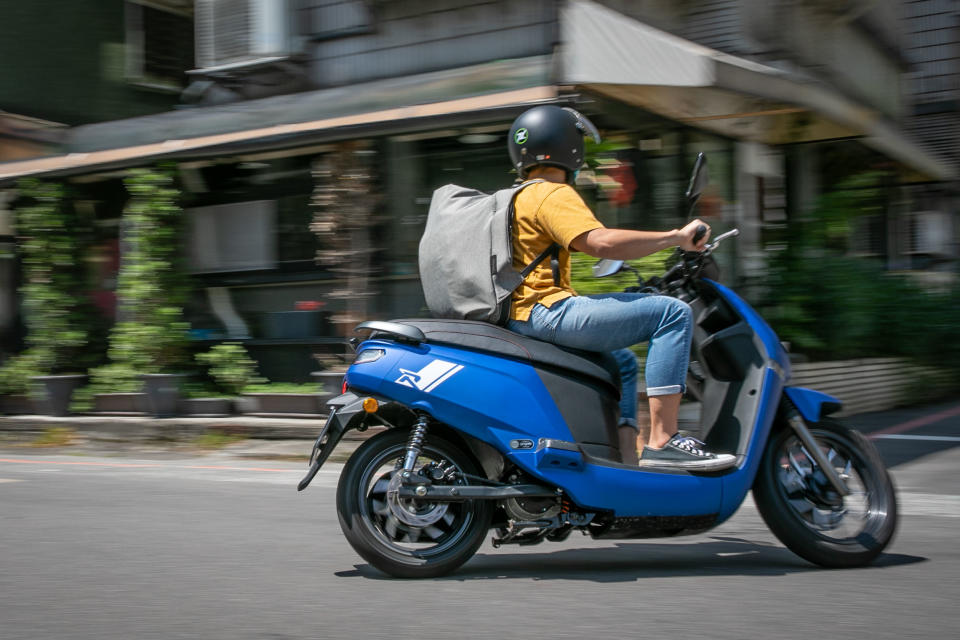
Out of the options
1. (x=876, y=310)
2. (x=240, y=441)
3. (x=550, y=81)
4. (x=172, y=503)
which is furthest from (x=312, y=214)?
(x=876, y=310)

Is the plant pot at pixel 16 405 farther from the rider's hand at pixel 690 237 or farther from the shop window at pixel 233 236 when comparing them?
the rider's hand at pixel 690 237

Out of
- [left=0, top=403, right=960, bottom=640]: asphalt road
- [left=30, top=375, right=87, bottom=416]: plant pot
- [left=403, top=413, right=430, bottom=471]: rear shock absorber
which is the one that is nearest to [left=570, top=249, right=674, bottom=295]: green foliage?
[left=0, top=403, right=960, bottom=640]: asphalt road

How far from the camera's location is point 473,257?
4.21m

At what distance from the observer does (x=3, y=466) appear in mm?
8781

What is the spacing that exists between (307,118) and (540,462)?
707 centimetres

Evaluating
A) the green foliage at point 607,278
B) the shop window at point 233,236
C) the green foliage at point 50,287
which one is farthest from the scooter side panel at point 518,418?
the green foliage at point 50,287

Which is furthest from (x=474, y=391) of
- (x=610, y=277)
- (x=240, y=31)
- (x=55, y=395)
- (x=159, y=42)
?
(x=159, y=42)

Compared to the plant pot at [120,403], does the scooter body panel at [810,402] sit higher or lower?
higher

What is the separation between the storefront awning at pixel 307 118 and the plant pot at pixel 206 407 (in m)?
2.59

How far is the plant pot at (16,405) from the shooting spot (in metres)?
11.5

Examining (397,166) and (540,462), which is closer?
Result: (540,462)

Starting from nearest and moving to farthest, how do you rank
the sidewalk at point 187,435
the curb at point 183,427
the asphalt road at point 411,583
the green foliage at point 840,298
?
1. the asphalt road at point 411,583
2. the sidewalk at point 187,435
3. the curb at point 183,427
4. the green foliage at point 840,298

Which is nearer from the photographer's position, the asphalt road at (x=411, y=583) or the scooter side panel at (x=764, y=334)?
the asphalt road at (x=411, y=583)

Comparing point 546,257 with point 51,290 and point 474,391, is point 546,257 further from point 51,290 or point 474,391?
point 51,290
